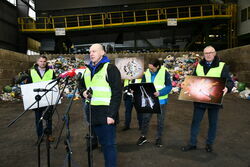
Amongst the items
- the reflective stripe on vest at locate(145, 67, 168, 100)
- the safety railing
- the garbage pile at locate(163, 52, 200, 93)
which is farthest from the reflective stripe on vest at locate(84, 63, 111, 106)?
the safety railing

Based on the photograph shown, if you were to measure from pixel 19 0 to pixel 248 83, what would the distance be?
58.1 ft

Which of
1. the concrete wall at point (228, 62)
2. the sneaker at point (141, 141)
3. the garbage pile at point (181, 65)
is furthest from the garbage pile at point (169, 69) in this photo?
the sneaker at point (141, 141)

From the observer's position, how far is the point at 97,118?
2.20 metres

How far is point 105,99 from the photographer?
7.24ft

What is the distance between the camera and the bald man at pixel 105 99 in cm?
218

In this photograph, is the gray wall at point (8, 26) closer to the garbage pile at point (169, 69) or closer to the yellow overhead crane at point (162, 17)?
the yellow overhead crane at point (162, 17)

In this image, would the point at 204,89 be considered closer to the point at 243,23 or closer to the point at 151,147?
the point at 151,147

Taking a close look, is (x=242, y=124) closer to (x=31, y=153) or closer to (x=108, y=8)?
(x=31, y=153)

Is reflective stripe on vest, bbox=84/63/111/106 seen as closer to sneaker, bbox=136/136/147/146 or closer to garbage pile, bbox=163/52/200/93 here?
sneaker, bbox=136/136/147/146

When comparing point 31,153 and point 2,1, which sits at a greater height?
point 2,1

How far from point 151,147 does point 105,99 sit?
186 centimetres

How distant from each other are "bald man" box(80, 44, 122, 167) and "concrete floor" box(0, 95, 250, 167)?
19.8 inches

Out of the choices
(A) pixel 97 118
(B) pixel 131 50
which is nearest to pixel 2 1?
(B) pixel 131 50

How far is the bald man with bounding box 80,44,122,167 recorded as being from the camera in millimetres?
2184
